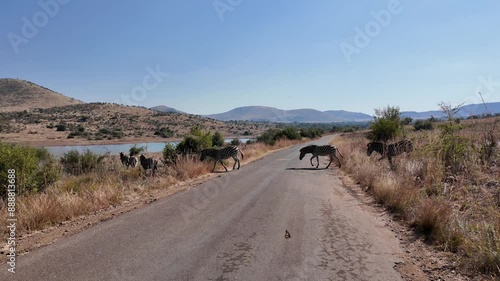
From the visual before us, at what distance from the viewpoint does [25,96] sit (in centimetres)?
11550

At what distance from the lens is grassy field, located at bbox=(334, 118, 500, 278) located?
237 inches

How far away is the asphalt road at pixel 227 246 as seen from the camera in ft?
17.8

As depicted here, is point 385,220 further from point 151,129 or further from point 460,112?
point 151,129

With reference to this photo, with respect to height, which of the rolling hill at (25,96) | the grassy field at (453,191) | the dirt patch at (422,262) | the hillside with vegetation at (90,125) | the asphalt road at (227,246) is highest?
the rolling hill at (25,96)

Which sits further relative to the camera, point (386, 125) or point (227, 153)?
point (386, 125)

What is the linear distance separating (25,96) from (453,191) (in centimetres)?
12991

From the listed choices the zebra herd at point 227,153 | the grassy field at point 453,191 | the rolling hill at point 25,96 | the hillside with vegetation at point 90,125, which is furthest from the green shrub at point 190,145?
the rolling hill at point 25,96

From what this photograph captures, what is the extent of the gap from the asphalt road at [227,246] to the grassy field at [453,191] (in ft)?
2.86

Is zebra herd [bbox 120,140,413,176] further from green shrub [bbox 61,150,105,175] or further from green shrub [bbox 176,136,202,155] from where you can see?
green shrub [bbox 176,136,202,155]

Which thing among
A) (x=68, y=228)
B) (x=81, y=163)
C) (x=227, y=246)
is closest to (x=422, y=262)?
(x=227, y=246)

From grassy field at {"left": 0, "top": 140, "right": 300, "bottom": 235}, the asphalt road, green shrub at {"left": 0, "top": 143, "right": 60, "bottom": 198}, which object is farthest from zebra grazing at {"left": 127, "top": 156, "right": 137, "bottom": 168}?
the asphalt road

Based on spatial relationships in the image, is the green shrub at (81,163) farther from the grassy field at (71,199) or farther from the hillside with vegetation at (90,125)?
the hillside with vegetation at (90,125)

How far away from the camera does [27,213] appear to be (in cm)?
827

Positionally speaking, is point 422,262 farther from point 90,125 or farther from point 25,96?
point 25,96
